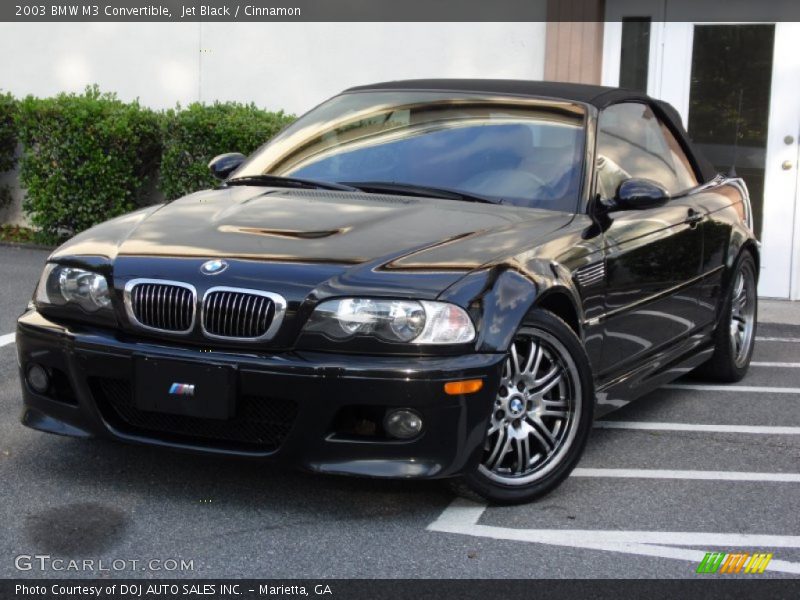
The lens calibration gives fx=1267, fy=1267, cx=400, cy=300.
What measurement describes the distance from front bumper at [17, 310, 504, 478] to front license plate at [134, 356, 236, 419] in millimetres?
27

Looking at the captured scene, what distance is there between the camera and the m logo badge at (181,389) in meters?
4.09

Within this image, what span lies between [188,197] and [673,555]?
2454 mm

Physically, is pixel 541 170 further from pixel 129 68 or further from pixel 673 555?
pixel 129 68

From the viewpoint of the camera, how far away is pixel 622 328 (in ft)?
16.9

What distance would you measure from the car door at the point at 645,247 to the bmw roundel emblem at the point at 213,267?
1577 mm

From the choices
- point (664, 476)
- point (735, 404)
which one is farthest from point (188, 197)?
point (735, 404)

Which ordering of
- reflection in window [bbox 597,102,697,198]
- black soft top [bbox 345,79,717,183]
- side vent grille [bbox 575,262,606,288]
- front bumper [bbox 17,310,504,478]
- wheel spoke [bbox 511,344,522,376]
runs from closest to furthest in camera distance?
1. front bumper [bbox 17,310,504,478]
2. wheel spoke [bbox 511,344,522,376]
3. side vent grille [bbox 575,262,606,288]
4. reflection in window [bbox 597,102,697,198]
5. black soft top [bbox 345,79,717,183]

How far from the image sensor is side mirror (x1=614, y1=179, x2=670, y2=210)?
202 inches

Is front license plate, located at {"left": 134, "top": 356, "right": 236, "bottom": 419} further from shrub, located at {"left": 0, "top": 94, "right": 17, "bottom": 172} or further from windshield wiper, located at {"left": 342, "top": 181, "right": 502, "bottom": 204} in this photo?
shrub, located at {"left": 0, "top": 94, "right": 17, "bottom": 172}

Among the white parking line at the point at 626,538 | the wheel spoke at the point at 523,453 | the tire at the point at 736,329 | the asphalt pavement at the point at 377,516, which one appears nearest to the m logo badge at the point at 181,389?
the asphalt pavement at the point at 377,516

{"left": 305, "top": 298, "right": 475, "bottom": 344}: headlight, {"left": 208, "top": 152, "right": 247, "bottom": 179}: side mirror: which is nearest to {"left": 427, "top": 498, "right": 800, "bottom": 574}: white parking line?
{"left": 305, "top": 298, "right": 475, "bottom": 344}: headlight

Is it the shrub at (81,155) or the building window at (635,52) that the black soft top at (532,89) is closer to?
the building window at (635,52)

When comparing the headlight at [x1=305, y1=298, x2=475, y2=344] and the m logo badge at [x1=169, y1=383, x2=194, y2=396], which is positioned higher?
the headlight at [x1=305, y1=298, x2=475, y2=344]

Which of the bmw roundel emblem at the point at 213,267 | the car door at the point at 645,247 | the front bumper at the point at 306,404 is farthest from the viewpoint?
the car door at the point at 645,247
